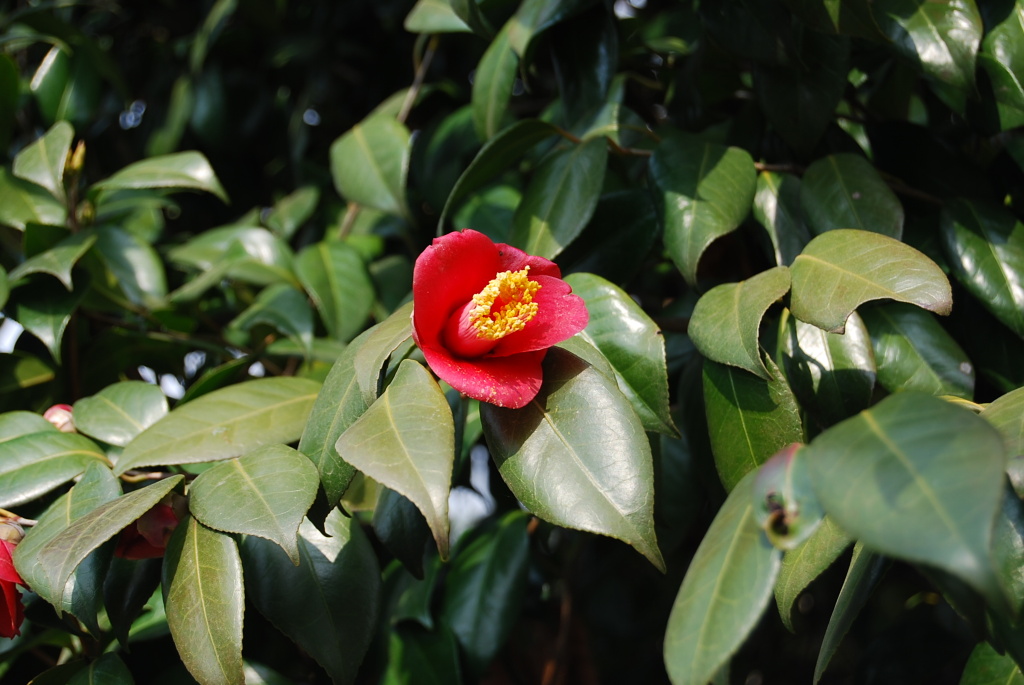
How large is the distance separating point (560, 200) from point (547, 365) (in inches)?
8.1

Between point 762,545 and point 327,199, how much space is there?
→ 0.99 m

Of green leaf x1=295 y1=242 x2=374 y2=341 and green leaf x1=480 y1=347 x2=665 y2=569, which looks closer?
green leaf x1=480 y1=347 x2=665 y2=569

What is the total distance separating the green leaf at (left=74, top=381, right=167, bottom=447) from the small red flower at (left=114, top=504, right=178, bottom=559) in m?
0.13

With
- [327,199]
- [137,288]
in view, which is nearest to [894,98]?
[327,199]

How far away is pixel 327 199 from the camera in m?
1.22

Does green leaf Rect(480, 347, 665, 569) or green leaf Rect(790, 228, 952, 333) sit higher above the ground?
green leaf Rect(790, 228, 952, 333)

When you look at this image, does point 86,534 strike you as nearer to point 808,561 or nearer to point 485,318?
point 485,318

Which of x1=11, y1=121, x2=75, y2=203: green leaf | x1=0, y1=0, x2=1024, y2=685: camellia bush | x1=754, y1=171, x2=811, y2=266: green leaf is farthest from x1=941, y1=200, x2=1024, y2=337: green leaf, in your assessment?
x1=11, y1=121, x2=75, y2=203: green leaf

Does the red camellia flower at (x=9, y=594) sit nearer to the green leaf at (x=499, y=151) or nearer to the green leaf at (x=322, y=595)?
the green leaf at (x=322, y=595)

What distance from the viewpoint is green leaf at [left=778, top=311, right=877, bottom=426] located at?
584mm

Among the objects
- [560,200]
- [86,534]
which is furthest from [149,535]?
[560,200]

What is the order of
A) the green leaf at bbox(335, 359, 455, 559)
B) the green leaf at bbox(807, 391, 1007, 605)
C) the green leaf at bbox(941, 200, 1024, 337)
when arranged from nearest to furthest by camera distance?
the green leaf at bbox(807, 391, 1007, 605) < the green leaf at bbox(335, 359, 455, 559) < the green leaf at bbox(941, 200, 1024, 337)

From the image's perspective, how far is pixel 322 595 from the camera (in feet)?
1.87

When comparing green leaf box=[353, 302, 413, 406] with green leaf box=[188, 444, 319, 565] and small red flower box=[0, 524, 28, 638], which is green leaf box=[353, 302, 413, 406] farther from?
small red flower box=[0, 524, 28, 638]
